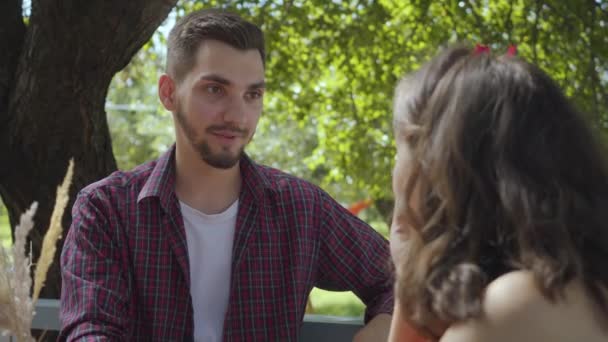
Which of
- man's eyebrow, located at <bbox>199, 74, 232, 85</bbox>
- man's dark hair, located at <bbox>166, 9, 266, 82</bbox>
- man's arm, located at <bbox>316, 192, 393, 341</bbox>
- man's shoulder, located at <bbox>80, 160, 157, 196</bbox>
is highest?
man's dark hair, located at <bbox>166, 9, 266, 82</bbox>

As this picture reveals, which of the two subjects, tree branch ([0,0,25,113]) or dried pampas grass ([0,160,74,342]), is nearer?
dried pampas grass ([0,160,74,342])

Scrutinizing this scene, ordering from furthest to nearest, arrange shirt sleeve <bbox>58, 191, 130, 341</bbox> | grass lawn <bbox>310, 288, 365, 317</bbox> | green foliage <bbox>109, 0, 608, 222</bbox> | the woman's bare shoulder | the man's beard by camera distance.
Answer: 1. grass lawn <bbox>310, 288, 365, 317</bbox>
2. green foliage <bbox>109, 0, 608, 222</bbox>
3. the man's beard
4. shirt sleeve <bbox>58, 191, 130, 341</bbox>
5. the woman's bare shoulder

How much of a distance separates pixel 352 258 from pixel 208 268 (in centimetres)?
44

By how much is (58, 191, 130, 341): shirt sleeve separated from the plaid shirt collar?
0.14m

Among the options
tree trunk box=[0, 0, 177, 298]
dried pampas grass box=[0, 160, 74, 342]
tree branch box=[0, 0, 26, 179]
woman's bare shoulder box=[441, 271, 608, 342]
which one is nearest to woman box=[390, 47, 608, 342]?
woman's bare shoulder box=[441, 271, 608, 342]

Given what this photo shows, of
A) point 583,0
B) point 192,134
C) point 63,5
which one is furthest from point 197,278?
point 583,0

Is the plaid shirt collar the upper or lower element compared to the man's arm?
upper

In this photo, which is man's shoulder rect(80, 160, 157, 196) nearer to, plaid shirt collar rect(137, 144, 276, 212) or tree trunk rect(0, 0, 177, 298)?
plaid shirt collar rect(137, 144, 276, 212)

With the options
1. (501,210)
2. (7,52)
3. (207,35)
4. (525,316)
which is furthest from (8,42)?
(525,316)

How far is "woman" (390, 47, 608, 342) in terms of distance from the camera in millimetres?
1314

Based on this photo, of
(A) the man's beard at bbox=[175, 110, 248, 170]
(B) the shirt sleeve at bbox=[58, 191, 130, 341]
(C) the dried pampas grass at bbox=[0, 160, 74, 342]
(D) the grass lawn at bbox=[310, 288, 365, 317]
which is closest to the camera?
(C) the dried pampas grass at bbox=[0, 160, 74, 342]

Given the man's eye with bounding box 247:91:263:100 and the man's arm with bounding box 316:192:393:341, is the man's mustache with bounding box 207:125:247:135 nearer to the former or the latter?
the man's eye with bounding box 247:91:263:100

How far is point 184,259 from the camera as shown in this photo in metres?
2.38

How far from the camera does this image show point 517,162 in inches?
54.3
